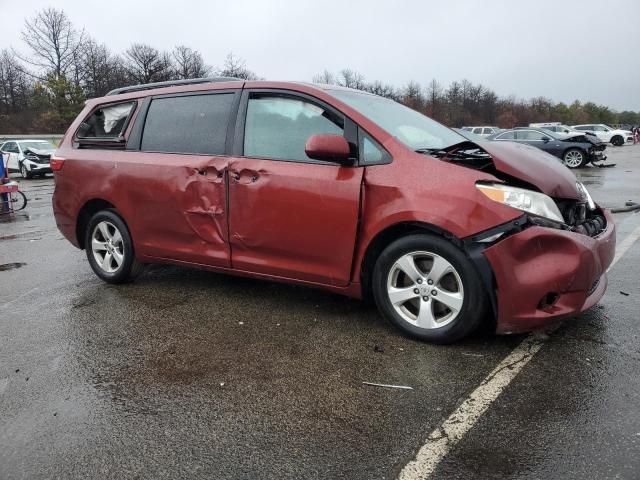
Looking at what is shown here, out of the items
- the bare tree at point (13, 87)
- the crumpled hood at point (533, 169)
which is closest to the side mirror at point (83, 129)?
the crumpled hood at point (533, 169)

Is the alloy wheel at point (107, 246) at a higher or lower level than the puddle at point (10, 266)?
higher

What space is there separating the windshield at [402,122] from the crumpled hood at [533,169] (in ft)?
1.36

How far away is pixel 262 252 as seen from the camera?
3.89 m

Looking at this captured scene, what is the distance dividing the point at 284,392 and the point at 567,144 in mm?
20117

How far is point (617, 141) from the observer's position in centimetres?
4256

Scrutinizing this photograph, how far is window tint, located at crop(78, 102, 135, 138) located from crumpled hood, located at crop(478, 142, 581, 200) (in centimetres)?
317

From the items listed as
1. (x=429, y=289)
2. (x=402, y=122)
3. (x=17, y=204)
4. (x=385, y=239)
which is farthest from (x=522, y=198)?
(x=17, y=204)

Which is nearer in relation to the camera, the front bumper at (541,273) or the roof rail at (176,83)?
the front bumper at (541,273)

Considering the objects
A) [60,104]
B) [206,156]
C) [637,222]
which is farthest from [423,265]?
[60,104]

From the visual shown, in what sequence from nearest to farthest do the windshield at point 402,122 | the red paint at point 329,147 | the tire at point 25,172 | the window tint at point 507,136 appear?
the red paint at point 329,147, the windshield at point 402,122, the window tint at point 507,136, the tire at point 25,172

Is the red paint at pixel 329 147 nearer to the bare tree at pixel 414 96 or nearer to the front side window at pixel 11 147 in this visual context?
the front side window at pixel 11 147

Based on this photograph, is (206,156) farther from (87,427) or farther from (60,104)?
(60,104)

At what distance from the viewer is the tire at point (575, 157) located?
1955 centimetres

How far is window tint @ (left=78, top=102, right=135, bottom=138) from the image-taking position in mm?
4793
